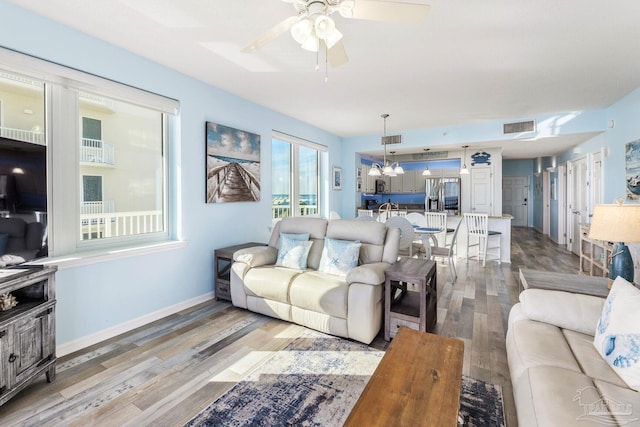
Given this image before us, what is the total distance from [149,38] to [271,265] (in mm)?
2437

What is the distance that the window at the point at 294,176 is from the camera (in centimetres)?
509

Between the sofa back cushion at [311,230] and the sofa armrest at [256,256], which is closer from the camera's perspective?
the sofa armrest at [256,256]

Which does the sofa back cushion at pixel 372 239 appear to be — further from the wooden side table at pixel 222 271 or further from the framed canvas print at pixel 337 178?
the framed canvas print at pixel 337 178

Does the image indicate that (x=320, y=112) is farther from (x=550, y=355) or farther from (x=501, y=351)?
(x=550, y=355)

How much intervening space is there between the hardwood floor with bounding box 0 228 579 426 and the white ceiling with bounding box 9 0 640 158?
8.56 ft

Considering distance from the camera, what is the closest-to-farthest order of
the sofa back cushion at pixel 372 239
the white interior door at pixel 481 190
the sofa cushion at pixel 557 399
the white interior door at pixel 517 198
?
1. the sofa cushion at pixel 557 399
2. the sofa back cushion at pixel 372 239
3. the white interior door at pixel 481 190
4. the white interior door at pixel 517 198

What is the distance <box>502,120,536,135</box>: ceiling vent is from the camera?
5.13 metres

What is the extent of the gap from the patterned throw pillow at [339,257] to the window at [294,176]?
6.53 feet

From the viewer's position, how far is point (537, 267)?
5.37 metres

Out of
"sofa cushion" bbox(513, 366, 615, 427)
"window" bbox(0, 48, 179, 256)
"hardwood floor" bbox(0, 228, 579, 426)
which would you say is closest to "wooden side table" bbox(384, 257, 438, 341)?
"hardwood floor" bbox(0, 228, 579, 426)

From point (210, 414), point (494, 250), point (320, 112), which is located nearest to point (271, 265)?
point (210, 414)

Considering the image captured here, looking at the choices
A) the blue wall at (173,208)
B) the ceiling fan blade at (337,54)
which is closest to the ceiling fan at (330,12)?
the ceiling fan blade at (337,54)

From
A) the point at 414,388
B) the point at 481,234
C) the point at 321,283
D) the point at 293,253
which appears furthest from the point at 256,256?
the point at 481,234

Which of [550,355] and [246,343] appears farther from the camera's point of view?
[246,343]
